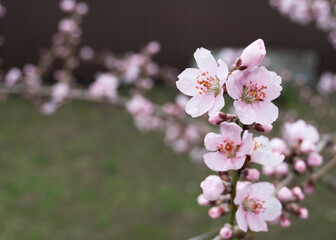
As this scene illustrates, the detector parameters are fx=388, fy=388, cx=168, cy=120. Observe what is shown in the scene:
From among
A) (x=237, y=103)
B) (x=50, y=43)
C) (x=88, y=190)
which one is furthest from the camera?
(x=50, y=43)

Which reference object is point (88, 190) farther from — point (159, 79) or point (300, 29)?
point (300, 29)

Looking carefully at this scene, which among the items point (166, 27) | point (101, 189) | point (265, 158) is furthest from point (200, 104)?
point (166, 27)

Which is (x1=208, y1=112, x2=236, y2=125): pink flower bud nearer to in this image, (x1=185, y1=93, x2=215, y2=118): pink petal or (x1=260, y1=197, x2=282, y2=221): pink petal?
(x1=185, y1=93, x2=215, y2=118): pink petal

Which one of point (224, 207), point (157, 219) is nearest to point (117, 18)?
point (157, 219)

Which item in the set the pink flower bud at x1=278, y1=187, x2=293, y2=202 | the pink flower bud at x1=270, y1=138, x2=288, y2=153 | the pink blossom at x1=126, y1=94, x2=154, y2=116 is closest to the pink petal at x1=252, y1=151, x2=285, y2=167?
the pink flower bud at x1=278, y1=187, x2=293, y2=202

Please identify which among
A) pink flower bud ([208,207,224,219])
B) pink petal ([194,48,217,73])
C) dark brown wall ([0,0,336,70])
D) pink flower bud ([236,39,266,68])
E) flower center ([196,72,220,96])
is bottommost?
pink flower bud ([208,207,224,219])
